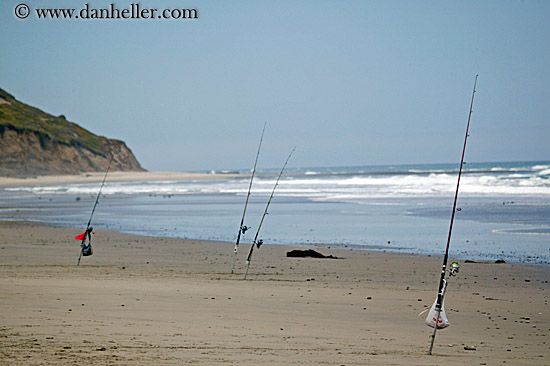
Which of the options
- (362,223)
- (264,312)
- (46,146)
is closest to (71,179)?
(46,146)

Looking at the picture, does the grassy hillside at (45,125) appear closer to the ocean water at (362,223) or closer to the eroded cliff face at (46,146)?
the eroded cliff face at (46,146)

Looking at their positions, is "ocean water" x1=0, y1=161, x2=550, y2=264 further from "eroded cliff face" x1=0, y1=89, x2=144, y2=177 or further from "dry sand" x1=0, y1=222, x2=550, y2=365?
"eroded cliff face" x1=0, y1=89, x2=144, y2=177

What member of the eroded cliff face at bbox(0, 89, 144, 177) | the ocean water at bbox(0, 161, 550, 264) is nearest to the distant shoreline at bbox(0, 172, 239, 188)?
the eroded cliff face at bbox(0, 89, 144, 177)

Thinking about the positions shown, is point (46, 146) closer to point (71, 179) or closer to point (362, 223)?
point (71, 179)

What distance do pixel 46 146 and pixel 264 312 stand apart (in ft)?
268

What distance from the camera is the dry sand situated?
510cm

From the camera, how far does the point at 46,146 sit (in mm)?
82312

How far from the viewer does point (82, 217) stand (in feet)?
73.6

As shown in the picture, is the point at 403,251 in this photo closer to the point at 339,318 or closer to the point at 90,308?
the point at 339,318

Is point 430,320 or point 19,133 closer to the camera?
point 430,320

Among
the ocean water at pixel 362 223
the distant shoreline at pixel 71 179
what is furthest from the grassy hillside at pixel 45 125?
the ocean water at pixel 362 223

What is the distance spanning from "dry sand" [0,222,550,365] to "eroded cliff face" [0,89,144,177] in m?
65.8

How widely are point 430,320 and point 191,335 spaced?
2166 mm

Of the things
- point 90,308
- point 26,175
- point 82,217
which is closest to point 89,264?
point 90,308
